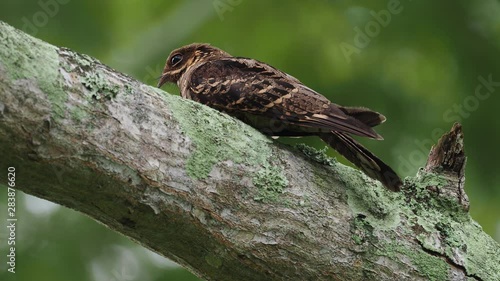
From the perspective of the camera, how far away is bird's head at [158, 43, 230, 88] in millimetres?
6273

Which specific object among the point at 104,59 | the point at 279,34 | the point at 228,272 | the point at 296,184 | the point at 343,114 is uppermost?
the point at 279,34

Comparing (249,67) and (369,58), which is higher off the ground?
(369,58)

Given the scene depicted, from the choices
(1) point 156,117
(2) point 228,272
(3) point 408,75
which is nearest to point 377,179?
(2) point 228,272

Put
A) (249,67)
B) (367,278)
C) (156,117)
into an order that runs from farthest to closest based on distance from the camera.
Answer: (249,67) < (367,278) < (156,117)

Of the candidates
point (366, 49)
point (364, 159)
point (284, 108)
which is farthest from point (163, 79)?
point (364, 159)

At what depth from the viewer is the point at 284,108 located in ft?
16.3

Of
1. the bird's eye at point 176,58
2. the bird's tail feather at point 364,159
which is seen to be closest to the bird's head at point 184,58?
the bird's eye at point 176,58

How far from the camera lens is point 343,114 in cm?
489

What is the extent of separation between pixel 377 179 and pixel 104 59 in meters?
2.46

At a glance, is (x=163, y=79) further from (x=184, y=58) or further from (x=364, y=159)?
(x=364, y=159)

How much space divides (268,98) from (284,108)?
123 millimetres

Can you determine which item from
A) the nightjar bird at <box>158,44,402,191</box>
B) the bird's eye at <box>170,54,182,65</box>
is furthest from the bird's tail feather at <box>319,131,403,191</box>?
the bird's eye at <box>170,54,182,65</box>

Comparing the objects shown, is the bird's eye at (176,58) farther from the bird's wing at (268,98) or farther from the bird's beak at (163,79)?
the bird's wing at (268,98)

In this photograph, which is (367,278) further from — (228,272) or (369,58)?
(369,58)
